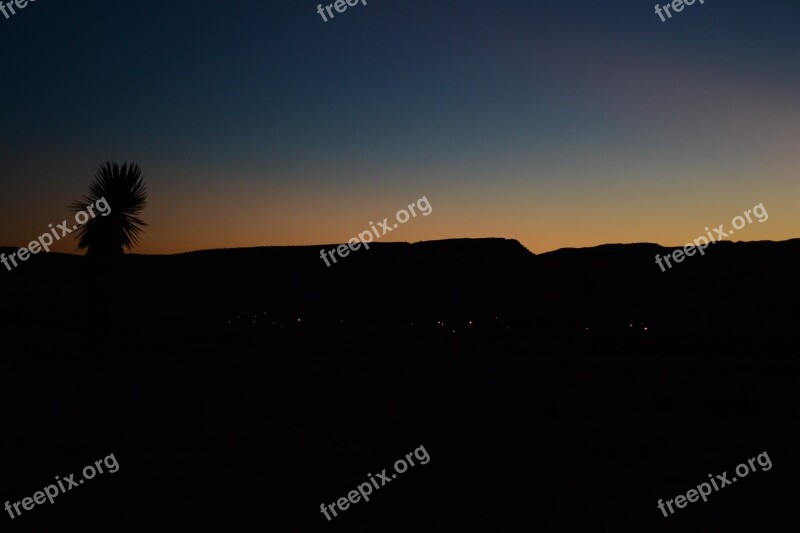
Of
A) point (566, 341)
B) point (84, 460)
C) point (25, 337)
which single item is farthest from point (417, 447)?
point (25, 337)

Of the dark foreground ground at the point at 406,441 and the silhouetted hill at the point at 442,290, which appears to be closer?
the dark foreground ground at the point at 406,441

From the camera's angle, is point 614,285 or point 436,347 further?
point 614,285

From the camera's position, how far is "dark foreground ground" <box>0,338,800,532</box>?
10.9 meters

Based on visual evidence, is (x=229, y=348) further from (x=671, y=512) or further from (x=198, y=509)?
(x=671, y=512)

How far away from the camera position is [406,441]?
552 inches

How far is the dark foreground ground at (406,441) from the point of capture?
10.9 metres

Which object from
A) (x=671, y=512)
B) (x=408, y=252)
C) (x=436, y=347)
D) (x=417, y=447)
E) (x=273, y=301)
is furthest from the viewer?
(x=408, y=252)

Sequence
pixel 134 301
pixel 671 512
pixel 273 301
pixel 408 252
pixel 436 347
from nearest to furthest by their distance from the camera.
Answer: pixel 671 512
pixel 436 347
pixel 134 301
pixel 273 301
pixel 408 252

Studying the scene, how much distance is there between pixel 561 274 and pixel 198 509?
38.5 metres

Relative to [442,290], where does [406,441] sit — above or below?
below

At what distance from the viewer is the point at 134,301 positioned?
138 feet

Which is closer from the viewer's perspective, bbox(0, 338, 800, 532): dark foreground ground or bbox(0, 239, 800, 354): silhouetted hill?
bbox(0, 338, 800, 532): dark foreground ground

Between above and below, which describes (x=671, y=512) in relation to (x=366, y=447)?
below

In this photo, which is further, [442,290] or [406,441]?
[442,290]
